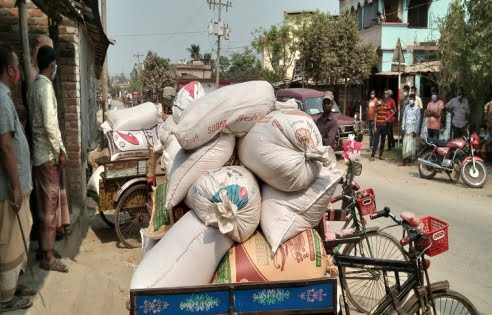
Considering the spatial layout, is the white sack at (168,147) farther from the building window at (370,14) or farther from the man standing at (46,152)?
the building window at (370,14)

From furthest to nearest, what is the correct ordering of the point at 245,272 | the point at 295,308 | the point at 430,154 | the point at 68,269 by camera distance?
the point at 430,154 < the point at 68,269 < the point at 245,272 < the point at 295,308

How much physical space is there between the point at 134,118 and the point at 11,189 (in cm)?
298

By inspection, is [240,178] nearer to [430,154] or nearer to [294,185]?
[294,185]

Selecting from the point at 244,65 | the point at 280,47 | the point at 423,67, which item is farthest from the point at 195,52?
the point at 423,67

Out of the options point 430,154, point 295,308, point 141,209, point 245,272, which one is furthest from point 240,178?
point 430,154

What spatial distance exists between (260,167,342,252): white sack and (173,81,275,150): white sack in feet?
1.34

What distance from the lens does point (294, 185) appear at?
2.65 metres

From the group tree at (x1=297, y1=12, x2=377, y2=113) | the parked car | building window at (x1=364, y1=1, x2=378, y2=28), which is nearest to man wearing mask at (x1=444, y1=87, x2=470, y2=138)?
the parked car

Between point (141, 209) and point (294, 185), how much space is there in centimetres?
371

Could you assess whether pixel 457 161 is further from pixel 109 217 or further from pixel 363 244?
pixel 109 217

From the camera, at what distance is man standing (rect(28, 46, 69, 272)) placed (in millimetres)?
4066

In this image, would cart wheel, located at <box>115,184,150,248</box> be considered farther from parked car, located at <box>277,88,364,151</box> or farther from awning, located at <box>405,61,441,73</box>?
awning, located at <box>405,61,441,73</box>

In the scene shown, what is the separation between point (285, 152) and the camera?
2654mm

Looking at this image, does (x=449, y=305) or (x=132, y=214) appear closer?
(x=449, y=305)
